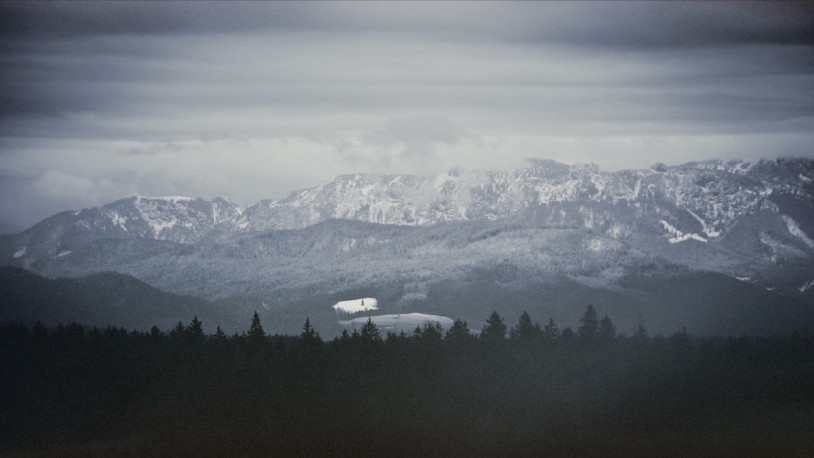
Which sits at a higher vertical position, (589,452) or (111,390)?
(111,390)

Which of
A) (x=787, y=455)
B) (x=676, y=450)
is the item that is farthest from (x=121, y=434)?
(x=787, y=455)

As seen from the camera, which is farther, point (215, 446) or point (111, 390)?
point (111, 390)

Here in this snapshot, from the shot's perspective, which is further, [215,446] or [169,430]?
[169,430]

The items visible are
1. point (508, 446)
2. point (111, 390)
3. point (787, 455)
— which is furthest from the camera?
point (111, 390)

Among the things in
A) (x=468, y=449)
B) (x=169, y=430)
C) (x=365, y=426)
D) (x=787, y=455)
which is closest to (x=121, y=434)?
(x=169, y=430)

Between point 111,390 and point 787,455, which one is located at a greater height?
point 111,390

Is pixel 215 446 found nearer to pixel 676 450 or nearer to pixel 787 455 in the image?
pixel 676 450

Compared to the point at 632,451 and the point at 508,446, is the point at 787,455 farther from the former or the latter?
the point at 508,446

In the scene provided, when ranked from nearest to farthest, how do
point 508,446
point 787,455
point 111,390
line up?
point 787,455
point 508,446
point 111,390
